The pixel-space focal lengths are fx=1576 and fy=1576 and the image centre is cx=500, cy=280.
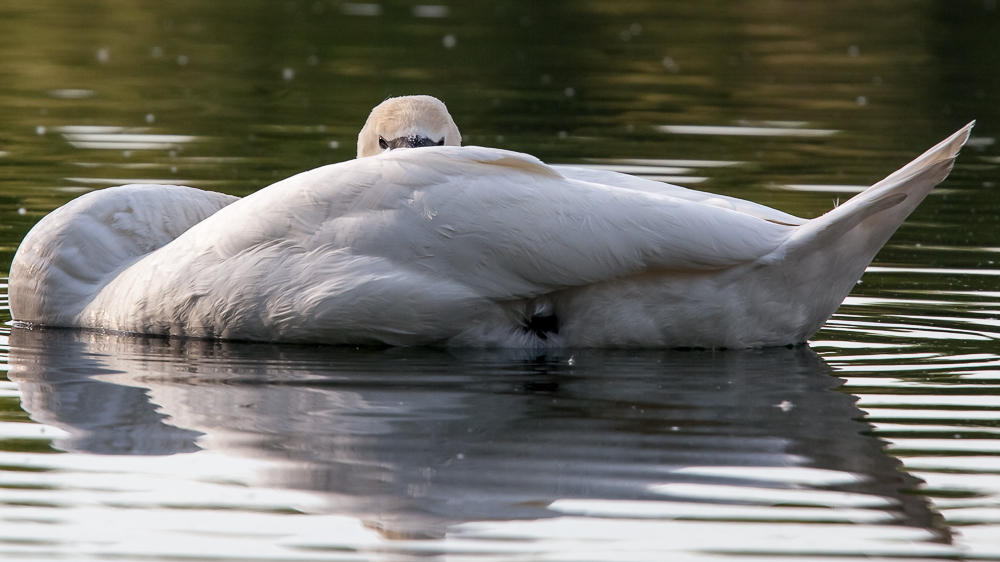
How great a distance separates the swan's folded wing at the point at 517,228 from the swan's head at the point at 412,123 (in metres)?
0.68

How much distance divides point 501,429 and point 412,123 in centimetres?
206

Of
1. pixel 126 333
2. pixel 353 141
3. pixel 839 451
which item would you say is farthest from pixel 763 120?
pixel 839 451

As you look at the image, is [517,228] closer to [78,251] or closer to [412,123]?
[412,123]

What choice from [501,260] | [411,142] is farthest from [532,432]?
[411,142]

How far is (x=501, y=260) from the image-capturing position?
5762mm

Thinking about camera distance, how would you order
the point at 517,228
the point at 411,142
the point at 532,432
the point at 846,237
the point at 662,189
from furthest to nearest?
the point at 411,142 → the point at 662,189 → the point at 846,237 → the point at 517,228 → the point at 532,432

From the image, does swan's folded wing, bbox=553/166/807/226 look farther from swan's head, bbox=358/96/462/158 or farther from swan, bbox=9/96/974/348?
swan's head, bbox=358/96/462/158

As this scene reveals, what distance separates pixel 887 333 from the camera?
6734 millimetres

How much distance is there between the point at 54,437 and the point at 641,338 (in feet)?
7.49

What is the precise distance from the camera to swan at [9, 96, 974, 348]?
18.9 feet

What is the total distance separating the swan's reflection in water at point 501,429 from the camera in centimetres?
410

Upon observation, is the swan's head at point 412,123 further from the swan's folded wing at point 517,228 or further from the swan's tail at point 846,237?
the swan's tail at point 846,237

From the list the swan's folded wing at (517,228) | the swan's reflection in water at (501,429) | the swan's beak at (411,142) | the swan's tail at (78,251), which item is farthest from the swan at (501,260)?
the swan's beak at (411,142)

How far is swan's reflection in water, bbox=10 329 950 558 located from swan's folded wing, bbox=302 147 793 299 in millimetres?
397
